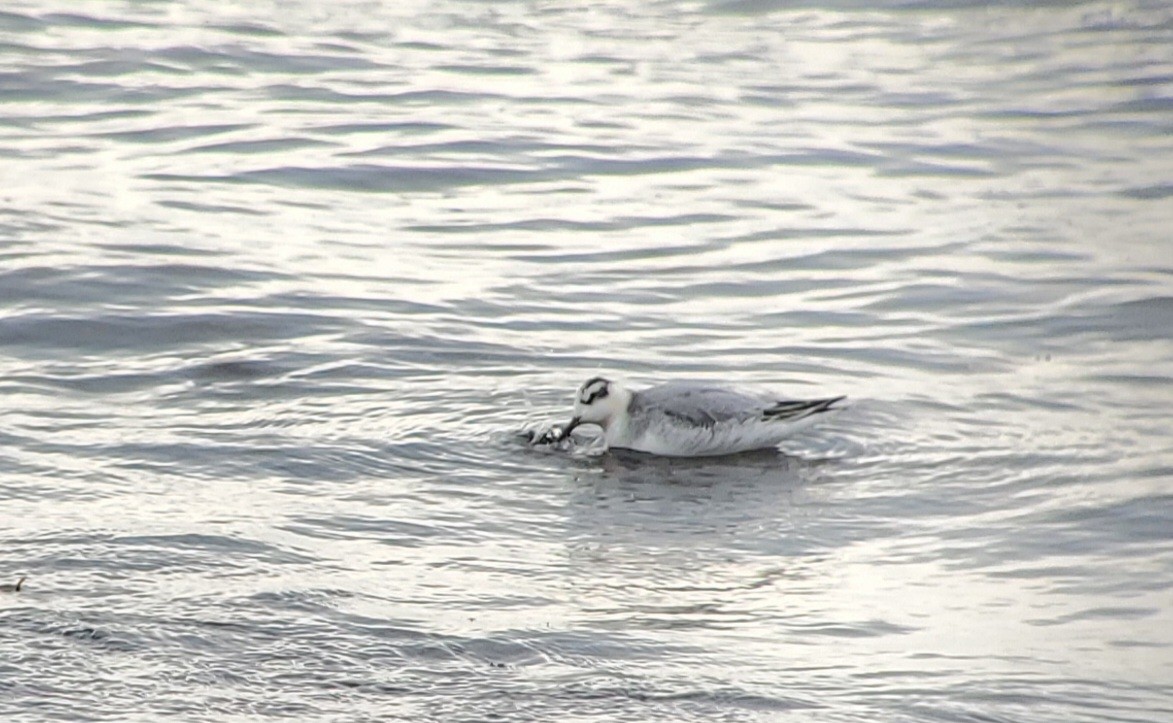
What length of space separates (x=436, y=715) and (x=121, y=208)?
31.4ft

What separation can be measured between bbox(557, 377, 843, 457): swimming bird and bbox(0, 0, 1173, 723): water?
0.18 metres

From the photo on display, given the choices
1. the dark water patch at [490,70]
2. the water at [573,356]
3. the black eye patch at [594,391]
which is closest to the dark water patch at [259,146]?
the water at [573,356]

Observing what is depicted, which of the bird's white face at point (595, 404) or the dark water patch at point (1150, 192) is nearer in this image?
the bird's white face at point (595, 404)

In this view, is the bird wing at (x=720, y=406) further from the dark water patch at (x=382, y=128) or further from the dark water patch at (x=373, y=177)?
the dark water patch at (x=382, y=128)

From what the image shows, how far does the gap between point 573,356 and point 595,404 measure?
1.53m

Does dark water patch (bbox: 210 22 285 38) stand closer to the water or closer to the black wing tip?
the water

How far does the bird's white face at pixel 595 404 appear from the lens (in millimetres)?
10664

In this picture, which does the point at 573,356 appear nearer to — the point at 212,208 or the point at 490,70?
the point at 212,208

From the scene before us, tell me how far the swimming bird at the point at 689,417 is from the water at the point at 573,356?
0.58 feet

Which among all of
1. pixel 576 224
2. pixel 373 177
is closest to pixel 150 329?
pixel 576 224

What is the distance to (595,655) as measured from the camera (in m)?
7.29

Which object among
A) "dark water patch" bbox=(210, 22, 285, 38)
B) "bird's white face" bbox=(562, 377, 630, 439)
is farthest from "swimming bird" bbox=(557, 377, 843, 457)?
"dark water patch" bbox=(210, 22, 285, 38)

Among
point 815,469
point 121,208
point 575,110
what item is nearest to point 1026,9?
point 575,110

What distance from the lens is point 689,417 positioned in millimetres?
10781
